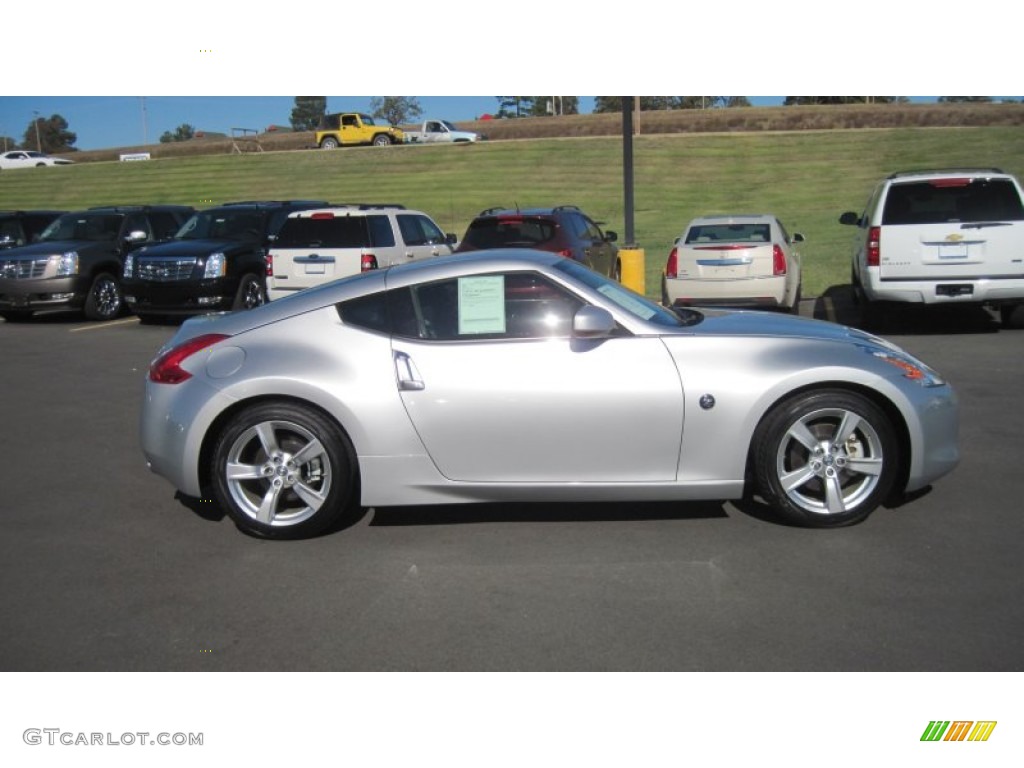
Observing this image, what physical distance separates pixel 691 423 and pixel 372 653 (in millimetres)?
2057

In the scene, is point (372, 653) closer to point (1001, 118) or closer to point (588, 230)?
point (588, 230)

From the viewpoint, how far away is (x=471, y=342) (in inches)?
211

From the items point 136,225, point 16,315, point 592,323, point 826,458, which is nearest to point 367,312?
point 592,323

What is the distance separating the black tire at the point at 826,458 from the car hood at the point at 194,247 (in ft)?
36.6

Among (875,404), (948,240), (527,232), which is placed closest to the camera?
(875,404)

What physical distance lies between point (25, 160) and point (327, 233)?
177ft

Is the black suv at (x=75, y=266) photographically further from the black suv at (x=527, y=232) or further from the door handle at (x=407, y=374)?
the door handle at (x=407, y=374)

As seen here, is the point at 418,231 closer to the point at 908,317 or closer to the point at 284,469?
the point at 908,317

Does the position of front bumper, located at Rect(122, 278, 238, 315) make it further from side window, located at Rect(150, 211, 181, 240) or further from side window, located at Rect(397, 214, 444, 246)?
side window, located at Rect(150, 211, 181, 240)

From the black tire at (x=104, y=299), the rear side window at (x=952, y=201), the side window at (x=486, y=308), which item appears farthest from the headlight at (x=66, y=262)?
the side window at (x=486, y=308)

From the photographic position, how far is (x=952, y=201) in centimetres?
1165

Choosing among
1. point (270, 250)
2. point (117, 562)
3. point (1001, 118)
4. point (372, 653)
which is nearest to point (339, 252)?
point (270, 250)

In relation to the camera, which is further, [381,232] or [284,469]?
[381,232]

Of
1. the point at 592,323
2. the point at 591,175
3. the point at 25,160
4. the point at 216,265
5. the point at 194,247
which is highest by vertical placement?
the point at 25,160
